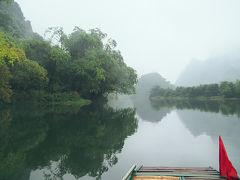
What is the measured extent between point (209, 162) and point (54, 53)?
3128 cm

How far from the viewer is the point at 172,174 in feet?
15.9

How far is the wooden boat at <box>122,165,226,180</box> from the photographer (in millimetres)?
4664

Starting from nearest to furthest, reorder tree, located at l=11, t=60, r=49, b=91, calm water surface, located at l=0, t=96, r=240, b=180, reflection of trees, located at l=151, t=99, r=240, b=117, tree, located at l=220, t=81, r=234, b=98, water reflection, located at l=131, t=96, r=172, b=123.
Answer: calm water surface, located at l=0, t=96, r=240, b=180 < water reflection, located at l=131, t=96, r=172, b=123 < reflection of trees, located at l=151, t=99, r=240, b=117 < tree, located at l=11, t=60, r=49, b=91 < tree, located at l=220, t=81, r=234, b=98

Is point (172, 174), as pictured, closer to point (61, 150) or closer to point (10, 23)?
point (61, 150)

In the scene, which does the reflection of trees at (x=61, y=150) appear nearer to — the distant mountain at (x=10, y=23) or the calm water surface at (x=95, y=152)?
the calm water surface at (x=95, y=152)

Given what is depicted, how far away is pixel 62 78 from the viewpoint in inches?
1460

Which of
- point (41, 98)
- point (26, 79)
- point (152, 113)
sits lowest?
point (152, 113)

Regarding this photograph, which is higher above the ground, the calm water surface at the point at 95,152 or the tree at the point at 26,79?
the tree at the point at 26,79

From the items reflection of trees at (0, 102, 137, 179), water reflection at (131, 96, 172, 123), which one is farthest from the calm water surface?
water reflection at (131, 96, 172, 123)

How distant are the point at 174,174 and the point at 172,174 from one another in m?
0.06

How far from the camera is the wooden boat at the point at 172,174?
4.66 m

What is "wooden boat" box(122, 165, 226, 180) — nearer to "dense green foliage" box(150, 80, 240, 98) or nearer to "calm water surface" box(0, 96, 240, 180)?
"calm water surface" box(0, 96, 240, 180)

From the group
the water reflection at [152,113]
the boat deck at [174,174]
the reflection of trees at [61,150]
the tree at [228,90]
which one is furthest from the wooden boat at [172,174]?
the tree at [228,90]

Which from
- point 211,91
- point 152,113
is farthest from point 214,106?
point 211,91
